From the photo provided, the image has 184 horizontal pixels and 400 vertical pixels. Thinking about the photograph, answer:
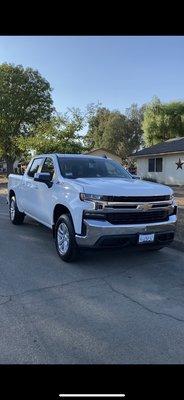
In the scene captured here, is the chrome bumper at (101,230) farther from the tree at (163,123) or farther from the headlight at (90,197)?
the tree at (163,123)

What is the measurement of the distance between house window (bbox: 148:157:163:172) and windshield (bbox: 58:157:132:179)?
21844 millimetres

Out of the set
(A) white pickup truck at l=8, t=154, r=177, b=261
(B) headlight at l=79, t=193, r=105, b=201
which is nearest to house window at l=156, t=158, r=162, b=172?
(A) white pickup truck at l=8, t=154, r=177, b=261

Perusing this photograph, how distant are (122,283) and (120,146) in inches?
2408

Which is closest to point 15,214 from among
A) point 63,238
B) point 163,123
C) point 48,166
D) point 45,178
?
point 48,166

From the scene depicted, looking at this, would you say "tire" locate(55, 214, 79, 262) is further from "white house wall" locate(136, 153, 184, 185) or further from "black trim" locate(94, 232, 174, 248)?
"white house wall" locate(136, 153, 184, 185)

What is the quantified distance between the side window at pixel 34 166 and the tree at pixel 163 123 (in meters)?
37.0

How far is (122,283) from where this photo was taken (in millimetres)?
5543

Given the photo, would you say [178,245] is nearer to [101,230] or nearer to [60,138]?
[101,230]

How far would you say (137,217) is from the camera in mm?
6113

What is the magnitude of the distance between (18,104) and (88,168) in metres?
29.7

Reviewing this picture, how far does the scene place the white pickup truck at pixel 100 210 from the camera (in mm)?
5898

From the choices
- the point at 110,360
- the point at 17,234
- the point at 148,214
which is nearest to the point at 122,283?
the point at 148,214

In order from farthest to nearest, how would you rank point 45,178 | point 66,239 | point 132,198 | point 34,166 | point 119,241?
point 34,166 → point 45,178 → point 66,239 → point 132,198 → point 119,241
